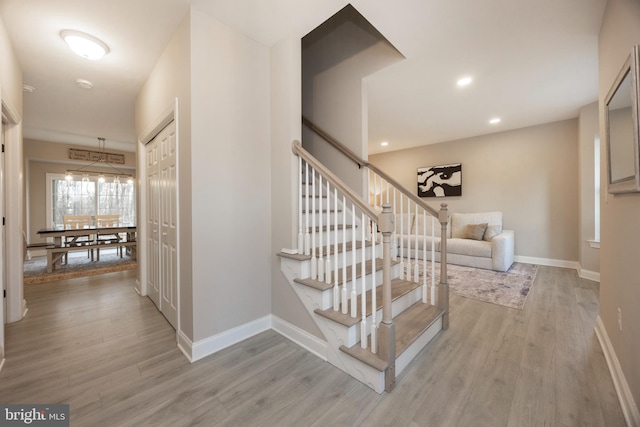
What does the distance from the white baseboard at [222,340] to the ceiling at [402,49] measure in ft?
8.19

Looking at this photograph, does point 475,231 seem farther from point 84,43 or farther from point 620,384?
point 84,43

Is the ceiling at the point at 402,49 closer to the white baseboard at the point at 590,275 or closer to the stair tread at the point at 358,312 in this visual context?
the stair tread at the point at 358,312

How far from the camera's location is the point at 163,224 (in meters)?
2.49

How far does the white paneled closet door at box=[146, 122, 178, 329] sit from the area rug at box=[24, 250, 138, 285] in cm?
213

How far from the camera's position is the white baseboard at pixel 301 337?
1887 mm

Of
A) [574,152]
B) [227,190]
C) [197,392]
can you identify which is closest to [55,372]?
[197,392]

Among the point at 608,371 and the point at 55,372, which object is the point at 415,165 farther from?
the point at 55,372

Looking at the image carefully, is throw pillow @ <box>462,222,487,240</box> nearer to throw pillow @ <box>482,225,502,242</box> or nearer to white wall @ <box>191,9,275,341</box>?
throw pillow @ <box>482,225,502,242</box>

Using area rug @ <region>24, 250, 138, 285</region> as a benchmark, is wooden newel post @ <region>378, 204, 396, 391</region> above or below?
above

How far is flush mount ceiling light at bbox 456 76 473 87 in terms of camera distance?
301cm

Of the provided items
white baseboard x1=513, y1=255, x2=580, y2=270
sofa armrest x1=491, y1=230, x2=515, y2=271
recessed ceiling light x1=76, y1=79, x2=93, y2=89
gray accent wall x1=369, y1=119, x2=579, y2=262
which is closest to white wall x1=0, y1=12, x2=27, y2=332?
recessed ceiling light x1=76, y1=79, x2=93, y2=89

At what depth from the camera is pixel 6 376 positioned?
1679mm

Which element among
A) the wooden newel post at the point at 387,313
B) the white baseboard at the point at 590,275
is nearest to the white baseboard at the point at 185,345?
the wooden newel post at the point at 387,313

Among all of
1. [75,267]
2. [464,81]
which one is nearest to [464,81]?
[464,81]
